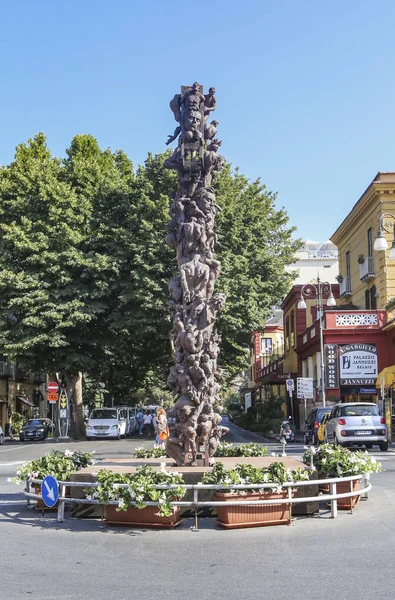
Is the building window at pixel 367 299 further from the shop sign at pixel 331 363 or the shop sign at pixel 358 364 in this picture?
the shop sign at pixel 331 363

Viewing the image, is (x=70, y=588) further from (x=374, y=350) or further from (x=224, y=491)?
Answer: (x=374, y=350)

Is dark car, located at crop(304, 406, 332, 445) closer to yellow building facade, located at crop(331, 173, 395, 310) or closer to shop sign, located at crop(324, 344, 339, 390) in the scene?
shop sign, located at crop(324, 344, 339, 390)

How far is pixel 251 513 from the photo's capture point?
9.59 metres

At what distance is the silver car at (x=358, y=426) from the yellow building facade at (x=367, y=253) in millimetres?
14564

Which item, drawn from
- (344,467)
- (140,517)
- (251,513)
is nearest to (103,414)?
(344,467)

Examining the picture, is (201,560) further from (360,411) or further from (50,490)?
(360,411)

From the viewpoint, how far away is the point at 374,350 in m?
36.0

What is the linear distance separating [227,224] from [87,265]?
7387 millimetres

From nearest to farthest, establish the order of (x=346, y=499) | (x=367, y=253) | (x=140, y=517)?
(x=140, y=517) < (x=346, y=499) < (x=367, y=253)

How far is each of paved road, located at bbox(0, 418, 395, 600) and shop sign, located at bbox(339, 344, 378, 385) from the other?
2562 cm

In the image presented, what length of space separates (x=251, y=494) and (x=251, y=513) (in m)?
0.34

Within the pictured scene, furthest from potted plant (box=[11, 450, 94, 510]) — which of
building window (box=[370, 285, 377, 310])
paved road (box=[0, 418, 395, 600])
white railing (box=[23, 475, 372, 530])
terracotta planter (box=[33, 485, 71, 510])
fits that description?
building window (box=[370, 285, 377, 310])

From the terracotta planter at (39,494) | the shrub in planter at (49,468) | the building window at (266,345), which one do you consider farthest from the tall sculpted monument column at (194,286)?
the building window at (266,345)

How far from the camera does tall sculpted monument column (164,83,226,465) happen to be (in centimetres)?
1224
